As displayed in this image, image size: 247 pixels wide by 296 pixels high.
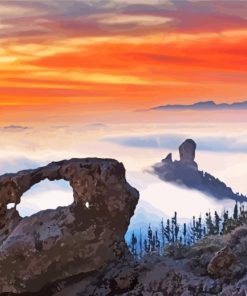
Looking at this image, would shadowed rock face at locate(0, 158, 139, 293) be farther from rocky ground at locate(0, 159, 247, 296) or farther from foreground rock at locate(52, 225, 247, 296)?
foreground rock at locate(52, 225, 247, 296)

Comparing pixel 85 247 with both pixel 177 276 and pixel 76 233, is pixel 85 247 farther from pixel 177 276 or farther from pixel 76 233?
pixel 177 276

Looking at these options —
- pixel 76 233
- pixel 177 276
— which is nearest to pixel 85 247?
pixel 76 233

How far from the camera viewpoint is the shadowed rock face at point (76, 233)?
135 feet

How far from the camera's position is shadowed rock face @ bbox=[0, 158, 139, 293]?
1618 inches

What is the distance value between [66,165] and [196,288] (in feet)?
39.0

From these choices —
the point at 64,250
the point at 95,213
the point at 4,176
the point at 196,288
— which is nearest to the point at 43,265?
the point at 64,250

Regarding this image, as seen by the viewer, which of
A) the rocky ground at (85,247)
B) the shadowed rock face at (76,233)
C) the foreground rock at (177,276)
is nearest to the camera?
the foreground rock at (177,276)

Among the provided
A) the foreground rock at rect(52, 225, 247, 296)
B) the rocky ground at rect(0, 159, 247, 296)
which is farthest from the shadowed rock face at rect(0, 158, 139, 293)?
the foreground rock at rect(52, 225, 247, 296)

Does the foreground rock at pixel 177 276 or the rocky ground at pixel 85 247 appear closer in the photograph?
the foreground rock at pixel 177 276

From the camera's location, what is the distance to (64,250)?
40906 mm

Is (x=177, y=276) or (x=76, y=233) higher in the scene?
(x=76, y=233)

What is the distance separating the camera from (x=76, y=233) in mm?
41188

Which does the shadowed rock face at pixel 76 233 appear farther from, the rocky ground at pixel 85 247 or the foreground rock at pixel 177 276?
the foreground rock at pixel 177 276

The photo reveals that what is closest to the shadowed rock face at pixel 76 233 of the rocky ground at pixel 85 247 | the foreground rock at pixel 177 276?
the rocky ground at pixel 85 247
